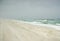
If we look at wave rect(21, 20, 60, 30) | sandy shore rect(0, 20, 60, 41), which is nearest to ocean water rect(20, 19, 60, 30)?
wave rect(21, 20, 60, 30)

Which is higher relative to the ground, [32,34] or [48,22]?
[48,22]

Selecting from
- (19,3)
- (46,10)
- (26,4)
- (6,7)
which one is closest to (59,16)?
(46,10)

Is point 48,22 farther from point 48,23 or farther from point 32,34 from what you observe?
point 32,34

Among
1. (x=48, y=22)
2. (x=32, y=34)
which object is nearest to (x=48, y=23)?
(x=48, y=22)

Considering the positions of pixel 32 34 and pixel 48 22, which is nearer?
pixel 32 34

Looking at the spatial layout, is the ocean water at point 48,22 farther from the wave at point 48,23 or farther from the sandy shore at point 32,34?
the sandy shore at point 32,34

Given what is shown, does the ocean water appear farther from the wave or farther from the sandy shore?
the sandy shore

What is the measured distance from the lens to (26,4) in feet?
7.13

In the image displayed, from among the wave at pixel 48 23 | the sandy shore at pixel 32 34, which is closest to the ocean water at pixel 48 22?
the wave at pixel 48 23

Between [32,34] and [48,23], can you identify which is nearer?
[32,34]

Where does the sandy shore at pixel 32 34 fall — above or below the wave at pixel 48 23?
below

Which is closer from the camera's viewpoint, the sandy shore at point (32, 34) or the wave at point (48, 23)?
the sandy shore at point (32, 34)

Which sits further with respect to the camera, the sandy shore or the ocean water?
the ocean water

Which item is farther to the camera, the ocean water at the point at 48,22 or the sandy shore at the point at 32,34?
the ocean water at the point at 48,22
